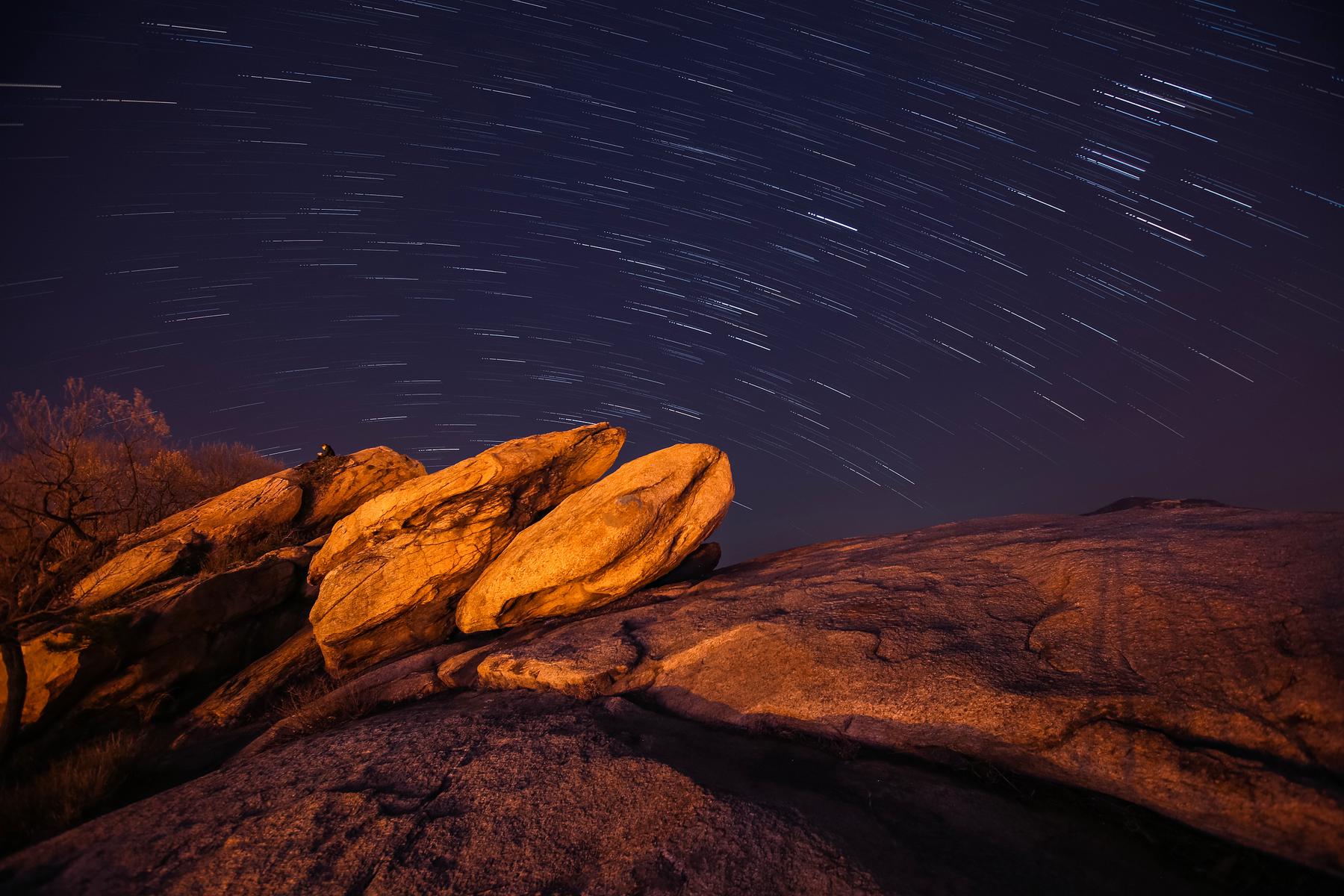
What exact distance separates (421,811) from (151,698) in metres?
11.0

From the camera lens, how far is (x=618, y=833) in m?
4.51

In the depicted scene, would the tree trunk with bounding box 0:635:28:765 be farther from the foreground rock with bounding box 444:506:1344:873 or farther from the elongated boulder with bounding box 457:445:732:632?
the foreground rock with bounding box 444:506:1344:873

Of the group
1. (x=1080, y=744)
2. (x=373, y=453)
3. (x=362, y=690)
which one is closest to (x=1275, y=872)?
(x=1080, y=744)

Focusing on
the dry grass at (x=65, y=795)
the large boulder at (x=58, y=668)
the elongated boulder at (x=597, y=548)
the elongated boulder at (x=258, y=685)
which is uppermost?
the elongated boulder at (x=597, y=548)

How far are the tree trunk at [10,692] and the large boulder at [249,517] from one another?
3177mm

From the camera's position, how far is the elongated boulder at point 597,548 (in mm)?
11133

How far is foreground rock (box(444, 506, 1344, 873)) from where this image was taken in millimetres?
4129

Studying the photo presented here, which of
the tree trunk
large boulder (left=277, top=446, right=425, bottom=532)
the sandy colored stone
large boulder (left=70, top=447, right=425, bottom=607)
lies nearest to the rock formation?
the sandy colored stone

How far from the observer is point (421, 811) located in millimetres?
4922

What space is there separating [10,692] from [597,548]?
10592 mm

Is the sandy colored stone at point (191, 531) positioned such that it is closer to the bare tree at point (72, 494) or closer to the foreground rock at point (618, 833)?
the bare tree at point (72, 494)

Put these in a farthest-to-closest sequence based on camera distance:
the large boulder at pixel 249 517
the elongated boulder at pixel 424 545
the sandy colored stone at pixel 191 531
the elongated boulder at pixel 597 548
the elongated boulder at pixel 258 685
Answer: the large boulder at pixel 249 517
the sandy colored stone at pixel 191 531
the elongated boulder at pixel 424 545
the elongated boulder at pixel 597 548
the elongated boulder at pixel 258 685

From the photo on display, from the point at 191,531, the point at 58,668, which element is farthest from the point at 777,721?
the point at 191,531

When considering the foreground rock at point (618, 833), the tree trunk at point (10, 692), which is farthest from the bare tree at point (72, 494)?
the foreground rock at point (618, 833)
